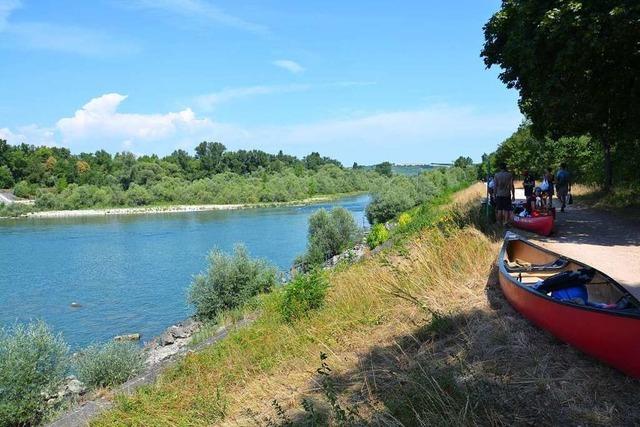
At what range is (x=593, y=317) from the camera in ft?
16.6

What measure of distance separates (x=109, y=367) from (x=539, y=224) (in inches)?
451

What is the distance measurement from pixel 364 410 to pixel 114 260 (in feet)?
133

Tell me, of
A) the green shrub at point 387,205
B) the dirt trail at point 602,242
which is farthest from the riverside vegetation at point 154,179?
the dirt trail at point 602,242

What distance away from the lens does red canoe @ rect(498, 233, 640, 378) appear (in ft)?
15.4

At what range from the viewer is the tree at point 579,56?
34.7 ft

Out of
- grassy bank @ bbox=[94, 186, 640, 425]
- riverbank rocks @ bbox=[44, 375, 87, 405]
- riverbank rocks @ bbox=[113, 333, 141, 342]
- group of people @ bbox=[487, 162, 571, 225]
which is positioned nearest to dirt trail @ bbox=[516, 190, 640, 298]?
group of people @ bbox=[487, 162, 571, 225]

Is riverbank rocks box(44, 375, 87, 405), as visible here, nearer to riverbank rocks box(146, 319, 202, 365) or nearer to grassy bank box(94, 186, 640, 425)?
riverbank rocks box(146, 319, 202, 365)

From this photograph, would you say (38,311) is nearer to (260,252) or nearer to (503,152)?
(260,252)

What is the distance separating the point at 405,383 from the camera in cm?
553

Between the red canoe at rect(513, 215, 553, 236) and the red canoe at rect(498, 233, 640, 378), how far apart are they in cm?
520

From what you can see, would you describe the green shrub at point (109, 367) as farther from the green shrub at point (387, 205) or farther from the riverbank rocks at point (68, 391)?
the green shrub at point (387, 205)

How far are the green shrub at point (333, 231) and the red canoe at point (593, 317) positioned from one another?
102 feet

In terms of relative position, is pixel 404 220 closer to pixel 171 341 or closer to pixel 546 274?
pixel 171 341

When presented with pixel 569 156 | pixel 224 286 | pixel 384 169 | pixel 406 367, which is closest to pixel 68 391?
pixel 224 286
